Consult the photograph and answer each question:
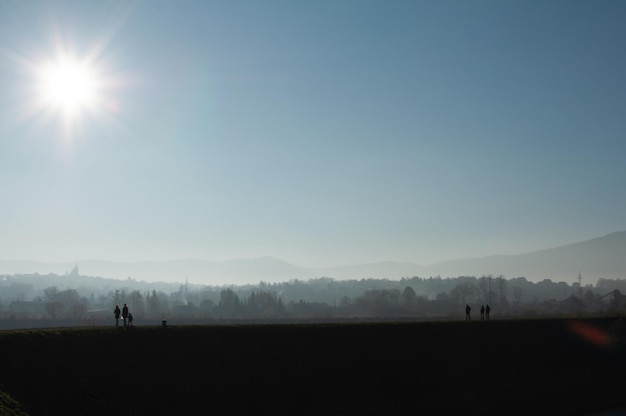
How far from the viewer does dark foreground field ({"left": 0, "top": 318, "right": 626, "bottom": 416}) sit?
28375 millimetres

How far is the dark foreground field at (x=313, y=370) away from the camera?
93.1 ft

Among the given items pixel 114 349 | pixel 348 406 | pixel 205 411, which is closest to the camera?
pixel 205 411

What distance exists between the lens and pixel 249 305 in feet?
593

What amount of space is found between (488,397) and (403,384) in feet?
22.8

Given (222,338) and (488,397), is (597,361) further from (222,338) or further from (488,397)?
(222,338)

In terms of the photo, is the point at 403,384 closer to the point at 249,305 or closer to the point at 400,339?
the point at 400,339

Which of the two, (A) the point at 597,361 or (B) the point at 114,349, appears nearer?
(B) the point at 114,349

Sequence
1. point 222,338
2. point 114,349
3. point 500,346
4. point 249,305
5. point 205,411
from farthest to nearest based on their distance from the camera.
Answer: point 249,305, point 500,346, point 222,338, point 114,349, point 205,411

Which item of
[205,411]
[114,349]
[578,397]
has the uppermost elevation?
[114,349]

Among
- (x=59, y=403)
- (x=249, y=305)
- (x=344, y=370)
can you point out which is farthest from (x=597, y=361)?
(x=249, y=305)

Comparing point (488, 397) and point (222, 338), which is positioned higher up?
point (222, 338)

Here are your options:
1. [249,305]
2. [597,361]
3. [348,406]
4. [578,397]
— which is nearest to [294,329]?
[348,406]

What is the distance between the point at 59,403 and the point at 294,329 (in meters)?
19.3

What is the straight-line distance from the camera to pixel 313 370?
121 feet
